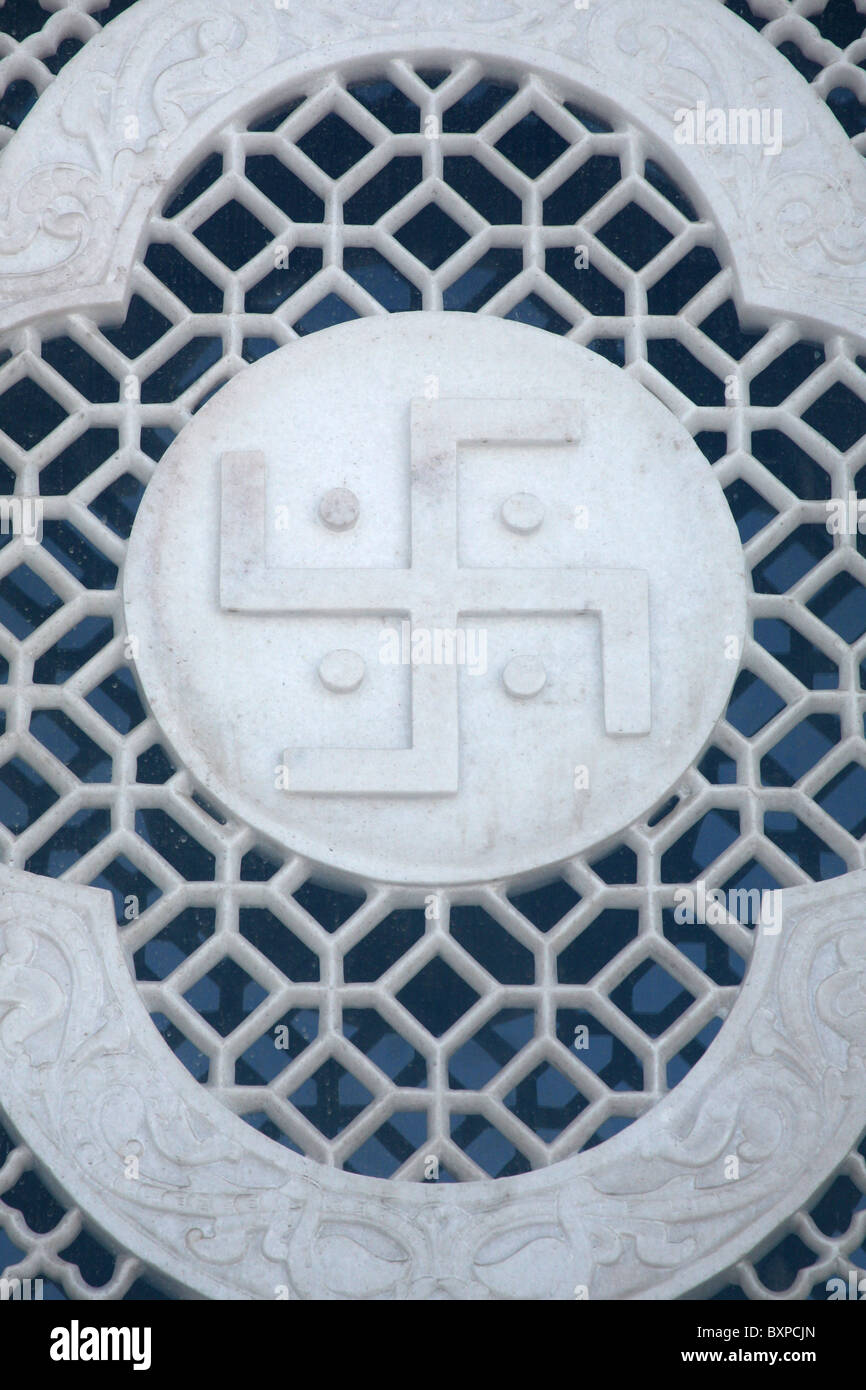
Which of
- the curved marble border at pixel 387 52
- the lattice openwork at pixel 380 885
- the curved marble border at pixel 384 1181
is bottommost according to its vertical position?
the curved marble border at pixel 384 1181

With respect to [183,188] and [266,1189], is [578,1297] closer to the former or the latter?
[266,1189]

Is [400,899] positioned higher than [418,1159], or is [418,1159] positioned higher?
[400,899]

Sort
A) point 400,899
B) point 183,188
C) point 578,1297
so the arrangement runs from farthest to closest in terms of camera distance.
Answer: point 183,188 < point 400,899 < point 578,1297

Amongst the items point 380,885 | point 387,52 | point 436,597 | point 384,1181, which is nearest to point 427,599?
point 436,597

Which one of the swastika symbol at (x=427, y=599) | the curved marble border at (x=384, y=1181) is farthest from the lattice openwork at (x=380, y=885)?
the swastika symbol at (x=427, y=599)

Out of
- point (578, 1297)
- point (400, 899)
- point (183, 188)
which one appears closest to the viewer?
point (578, 1297)

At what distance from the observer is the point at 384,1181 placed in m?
7.03

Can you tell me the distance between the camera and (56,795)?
773 cm

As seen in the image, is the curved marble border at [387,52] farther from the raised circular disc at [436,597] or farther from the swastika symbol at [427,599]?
the swastika symbol at [427,599]

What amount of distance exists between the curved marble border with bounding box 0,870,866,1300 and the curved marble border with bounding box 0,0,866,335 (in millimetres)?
1983

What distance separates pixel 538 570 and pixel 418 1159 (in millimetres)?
1696

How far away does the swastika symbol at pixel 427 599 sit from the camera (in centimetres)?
734

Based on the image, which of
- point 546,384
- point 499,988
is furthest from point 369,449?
point 499,988

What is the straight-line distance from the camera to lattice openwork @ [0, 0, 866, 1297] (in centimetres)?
720
